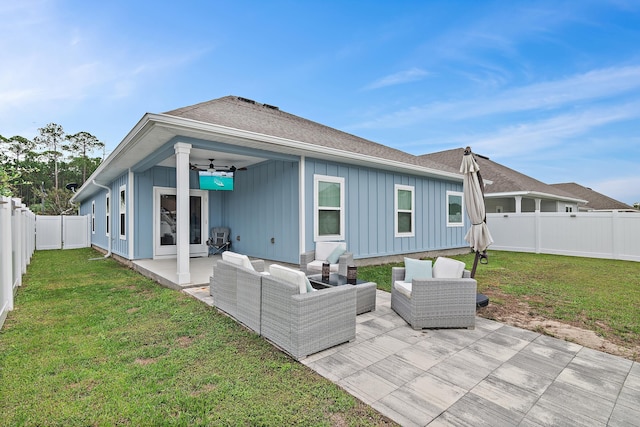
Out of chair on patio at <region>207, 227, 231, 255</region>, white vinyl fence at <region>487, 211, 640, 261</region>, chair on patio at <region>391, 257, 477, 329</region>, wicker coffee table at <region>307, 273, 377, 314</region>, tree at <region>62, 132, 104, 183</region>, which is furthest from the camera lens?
tree at <region>62, 132, 104, 183</region>

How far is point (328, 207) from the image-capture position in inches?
276

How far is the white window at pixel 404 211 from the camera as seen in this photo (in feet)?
27.8

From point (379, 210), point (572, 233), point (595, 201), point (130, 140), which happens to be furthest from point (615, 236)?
point (595, 201)

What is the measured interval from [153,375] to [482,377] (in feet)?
8.41

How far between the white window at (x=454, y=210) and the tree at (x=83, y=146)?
34.7m

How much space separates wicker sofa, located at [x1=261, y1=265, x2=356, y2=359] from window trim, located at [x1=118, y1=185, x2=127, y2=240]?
272 inches

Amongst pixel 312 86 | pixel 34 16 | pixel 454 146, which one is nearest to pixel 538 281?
pixel 312 86

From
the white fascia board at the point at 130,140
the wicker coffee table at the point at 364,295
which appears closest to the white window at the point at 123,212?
the white fascia board at the point at 130,140

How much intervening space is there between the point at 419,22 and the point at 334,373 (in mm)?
9539

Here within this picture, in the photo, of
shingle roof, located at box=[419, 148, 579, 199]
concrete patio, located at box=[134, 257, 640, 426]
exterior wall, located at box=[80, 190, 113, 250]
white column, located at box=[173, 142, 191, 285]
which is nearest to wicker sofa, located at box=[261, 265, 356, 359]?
concrete patio, located at box=[134, 257, 640, 426]

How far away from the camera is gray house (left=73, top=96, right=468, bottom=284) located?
5.48 meters

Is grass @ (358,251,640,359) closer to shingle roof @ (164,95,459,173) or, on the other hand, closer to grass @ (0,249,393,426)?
grass @ (0,249,393,426)

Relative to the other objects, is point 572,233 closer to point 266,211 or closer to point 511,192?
point 511,192

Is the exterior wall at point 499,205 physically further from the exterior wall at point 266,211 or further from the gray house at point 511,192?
the exterior wall at point 266,211
